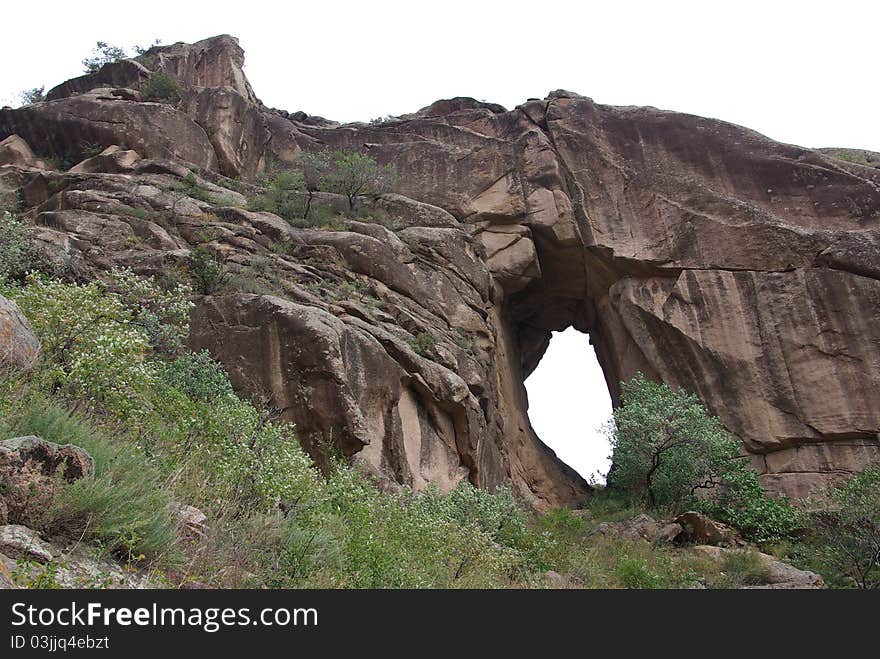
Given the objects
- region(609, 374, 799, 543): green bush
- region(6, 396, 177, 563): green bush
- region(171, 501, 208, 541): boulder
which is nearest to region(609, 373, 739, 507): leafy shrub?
region(609, 374, 799, 543): green bush

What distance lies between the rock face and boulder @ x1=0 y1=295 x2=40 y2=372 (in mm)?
4721

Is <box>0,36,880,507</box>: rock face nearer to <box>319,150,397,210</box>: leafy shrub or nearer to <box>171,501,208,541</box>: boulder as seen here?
<box>319,150,397,210</box>: leafy shrub

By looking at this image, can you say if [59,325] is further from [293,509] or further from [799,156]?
[799,156]

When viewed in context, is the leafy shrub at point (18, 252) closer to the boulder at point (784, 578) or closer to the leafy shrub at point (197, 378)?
the leafy shrub at point (197, 378)

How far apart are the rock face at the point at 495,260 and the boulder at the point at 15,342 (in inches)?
186

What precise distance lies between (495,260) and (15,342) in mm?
17322

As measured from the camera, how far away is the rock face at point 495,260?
1412 centimetres

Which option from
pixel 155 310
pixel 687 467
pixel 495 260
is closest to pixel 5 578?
pixel 155 310

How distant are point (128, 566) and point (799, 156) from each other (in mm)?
24649

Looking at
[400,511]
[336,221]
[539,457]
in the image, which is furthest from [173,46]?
[400,511]

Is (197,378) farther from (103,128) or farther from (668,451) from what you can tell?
(103,128)

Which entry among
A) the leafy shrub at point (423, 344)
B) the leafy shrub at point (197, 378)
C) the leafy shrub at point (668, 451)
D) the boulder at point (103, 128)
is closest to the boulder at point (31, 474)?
the leafy shrub at point (197, 378)

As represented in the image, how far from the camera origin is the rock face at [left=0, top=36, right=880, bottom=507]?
1412 centimetres

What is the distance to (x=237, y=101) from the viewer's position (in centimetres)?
2567
